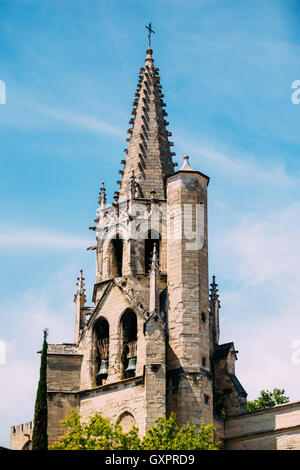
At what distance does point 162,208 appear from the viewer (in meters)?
45.8

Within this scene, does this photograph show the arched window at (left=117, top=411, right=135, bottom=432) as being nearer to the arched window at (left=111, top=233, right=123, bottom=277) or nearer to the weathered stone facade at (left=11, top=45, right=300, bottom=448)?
the weathered stone facade at (left=11, top=45, right=300, bottom=448)

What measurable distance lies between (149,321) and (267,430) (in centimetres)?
611

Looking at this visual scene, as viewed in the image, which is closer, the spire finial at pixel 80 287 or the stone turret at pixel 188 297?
the stone turret at pixel 188 297

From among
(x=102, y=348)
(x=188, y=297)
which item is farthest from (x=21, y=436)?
(x=188, y=297)

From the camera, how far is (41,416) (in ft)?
123

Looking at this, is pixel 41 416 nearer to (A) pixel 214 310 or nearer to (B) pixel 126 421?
(B) pixel 126 421

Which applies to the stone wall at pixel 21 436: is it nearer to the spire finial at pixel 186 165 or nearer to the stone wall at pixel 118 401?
Answer: the stone wall at pixel 118 401

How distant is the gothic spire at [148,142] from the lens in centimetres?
4756

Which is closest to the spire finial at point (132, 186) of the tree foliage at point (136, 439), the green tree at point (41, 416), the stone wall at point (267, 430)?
the green tree at point (41, 416)

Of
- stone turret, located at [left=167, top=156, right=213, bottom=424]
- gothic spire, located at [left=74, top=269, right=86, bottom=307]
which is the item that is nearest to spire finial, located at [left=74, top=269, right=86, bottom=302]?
gothic spire, located at [left=74, top=269, right=86, bottom=307]

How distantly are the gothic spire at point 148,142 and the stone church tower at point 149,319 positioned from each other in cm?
7

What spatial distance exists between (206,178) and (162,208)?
8.29ft

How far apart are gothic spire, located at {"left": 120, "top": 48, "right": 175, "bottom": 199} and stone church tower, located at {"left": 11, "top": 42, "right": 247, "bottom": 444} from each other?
0.07 meters
